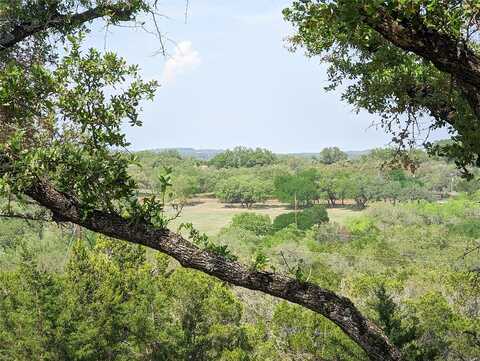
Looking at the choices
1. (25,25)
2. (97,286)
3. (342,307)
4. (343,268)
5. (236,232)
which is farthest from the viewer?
(236,232)

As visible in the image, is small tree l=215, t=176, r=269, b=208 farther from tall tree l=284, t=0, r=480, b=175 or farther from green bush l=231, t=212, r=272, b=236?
tall tree l=284, t=0, r=480, b=175

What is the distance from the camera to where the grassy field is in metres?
79.0

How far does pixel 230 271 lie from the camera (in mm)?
3551

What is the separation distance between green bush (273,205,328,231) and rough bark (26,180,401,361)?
218ft

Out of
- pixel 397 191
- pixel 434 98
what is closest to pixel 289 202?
pixel 397 191

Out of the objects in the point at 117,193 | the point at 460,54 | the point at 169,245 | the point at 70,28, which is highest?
the point at 70,28

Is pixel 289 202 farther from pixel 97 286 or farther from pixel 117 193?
pixel 117 193

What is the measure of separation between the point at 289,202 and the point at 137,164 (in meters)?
91.7

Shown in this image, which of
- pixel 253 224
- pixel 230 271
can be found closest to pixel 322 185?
pixel 253 224

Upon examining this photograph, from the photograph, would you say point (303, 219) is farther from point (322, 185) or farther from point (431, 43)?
point (431, 43)

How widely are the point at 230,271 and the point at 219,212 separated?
286ft

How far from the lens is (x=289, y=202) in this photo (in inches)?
3730

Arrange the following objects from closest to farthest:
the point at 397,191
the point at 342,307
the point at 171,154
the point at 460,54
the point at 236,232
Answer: the point at 460,54 < the point at 342,307 < the point at 236,232 < the point at 397,191 < the point at 171,154

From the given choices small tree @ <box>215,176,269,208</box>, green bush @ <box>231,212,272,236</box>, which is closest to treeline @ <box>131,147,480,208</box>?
small tree @ <box>215,176,269,208</box>
